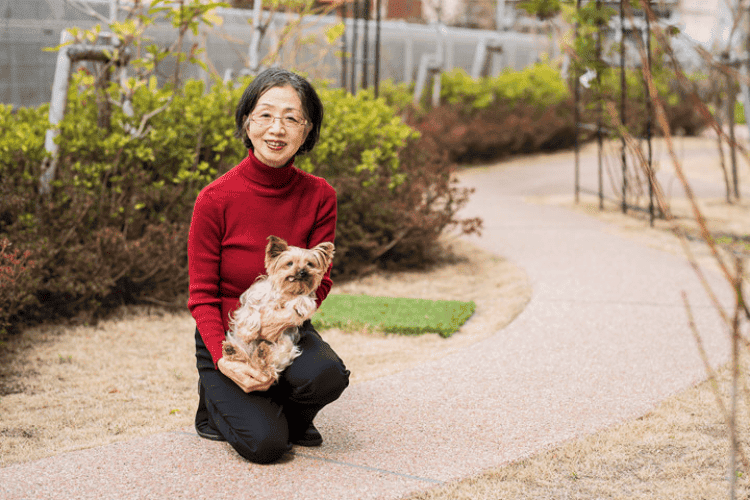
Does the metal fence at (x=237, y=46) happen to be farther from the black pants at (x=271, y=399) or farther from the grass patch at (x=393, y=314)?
the black pants at (x=271, y=399)

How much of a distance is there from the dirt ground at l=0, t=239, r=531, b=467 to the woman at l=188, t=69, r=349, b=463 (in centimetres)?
69

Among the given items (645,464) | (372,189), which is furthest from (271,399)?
(372,189)

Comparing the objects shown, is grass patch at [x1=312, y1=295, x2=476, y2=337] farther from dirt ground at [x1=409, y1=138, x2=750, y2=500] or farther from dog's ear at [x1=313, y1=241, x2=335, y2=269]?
dog's ear at [x1=313, y1=241, x2=335, y2=269]

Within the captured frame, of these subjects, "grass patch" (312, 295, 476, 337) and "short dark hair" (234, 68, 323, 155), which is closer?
"short dark hair" (234, 68, 323, 155)

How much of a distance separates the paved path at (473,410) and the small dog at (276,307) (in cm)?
45

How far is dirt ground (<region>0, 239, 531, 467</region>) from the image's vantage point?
3.73 m

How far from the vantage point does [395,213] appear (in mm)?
6906

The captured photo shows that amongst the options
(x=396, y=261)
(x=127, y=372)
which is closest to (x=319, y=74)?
(x=396, y=261)

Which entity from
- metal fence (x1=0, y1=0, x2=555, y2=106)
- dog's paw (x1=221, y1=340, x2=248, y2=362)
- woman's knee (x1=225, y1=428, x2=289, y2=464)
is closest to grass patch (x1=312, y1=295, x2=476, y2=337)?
woman's knee (x1=225, y1=428, x2=289, y2=464)

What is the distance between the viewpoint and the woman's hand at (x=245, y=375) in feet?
9.74

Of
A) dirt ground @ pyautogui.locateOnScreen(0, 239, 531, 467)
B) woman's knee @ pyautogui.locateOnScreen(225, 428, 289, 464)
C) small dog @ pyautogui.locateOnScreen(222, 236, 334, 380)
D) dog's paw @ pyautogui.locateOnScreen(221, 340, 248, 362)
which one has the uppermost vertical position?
small dog @ pyautogui.locateOnScreen(222, 236, 334, 380)

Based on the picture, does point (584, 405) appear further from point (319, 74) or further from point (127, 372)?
point (319, 74)

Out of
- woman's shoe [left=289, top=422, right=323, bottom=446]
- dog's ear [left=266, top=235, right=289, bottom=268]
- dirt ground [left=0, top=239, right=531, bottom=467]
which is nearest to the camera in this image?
dog's ear [left=266, top=235, right=289, bottom=268]

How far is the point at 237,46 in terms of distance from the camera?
447 inches
